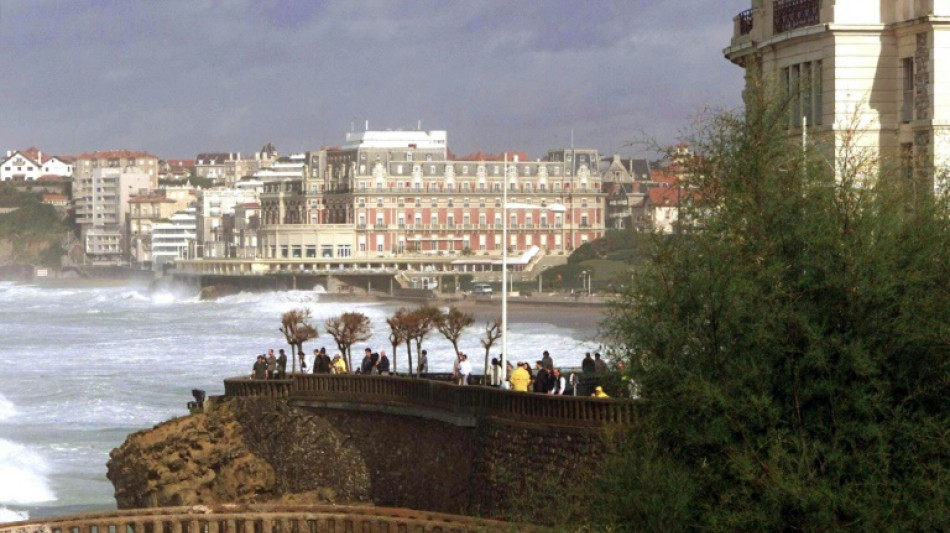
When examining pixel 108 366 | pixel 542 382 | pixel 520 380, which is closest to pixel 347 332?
pixel 520 380

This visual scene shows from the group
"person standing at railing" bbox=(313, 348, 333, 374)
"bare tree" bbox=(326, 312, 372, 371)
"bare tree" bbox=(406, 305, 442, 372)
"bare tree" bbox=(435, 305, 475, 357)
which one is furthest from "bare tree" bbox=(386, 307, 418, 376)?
"person standing at railing" bbox=(313, 348, 333, 374)

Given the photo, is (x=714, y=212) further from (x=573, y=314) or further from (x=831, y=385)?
(x=573, y=314)

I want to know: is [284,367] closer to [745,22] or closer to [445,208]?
[745,22]

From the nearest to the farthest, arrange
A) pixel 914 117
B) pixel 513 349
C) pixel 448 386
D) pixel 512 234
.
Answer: pixel 914 117 < pixel 448 386 < pixel 513 349 < pixel 512 234

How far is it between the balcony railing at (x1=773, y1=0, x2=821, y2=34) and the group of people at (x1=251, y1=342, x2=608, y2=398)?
181 inches

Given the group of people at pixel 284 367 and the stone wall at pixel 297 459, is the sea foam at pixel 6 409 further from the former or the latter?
the stone wall at pixel 297 459

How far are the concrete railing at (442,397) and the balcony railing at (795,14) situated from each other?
479cm

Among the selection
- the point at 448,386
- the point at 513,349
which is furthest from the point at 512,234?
the point at 448,386

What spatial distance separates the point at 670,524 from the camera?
518 inches

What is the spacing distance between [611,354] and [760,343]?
1.54 metres

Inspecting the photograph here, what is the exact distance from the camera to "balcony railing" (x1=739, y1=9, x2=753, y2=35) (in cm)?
2388

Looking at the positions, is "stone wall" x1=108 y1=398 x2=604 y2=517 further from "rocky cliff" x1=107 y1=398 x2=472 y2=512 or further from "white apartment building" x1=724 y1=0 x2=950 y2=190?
"white apartment building" x1=724 y1=0 x2=950 y2=190

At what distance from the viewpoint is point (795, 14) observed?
21.9 meters

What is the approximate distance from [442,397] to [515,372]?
1.25 metres
